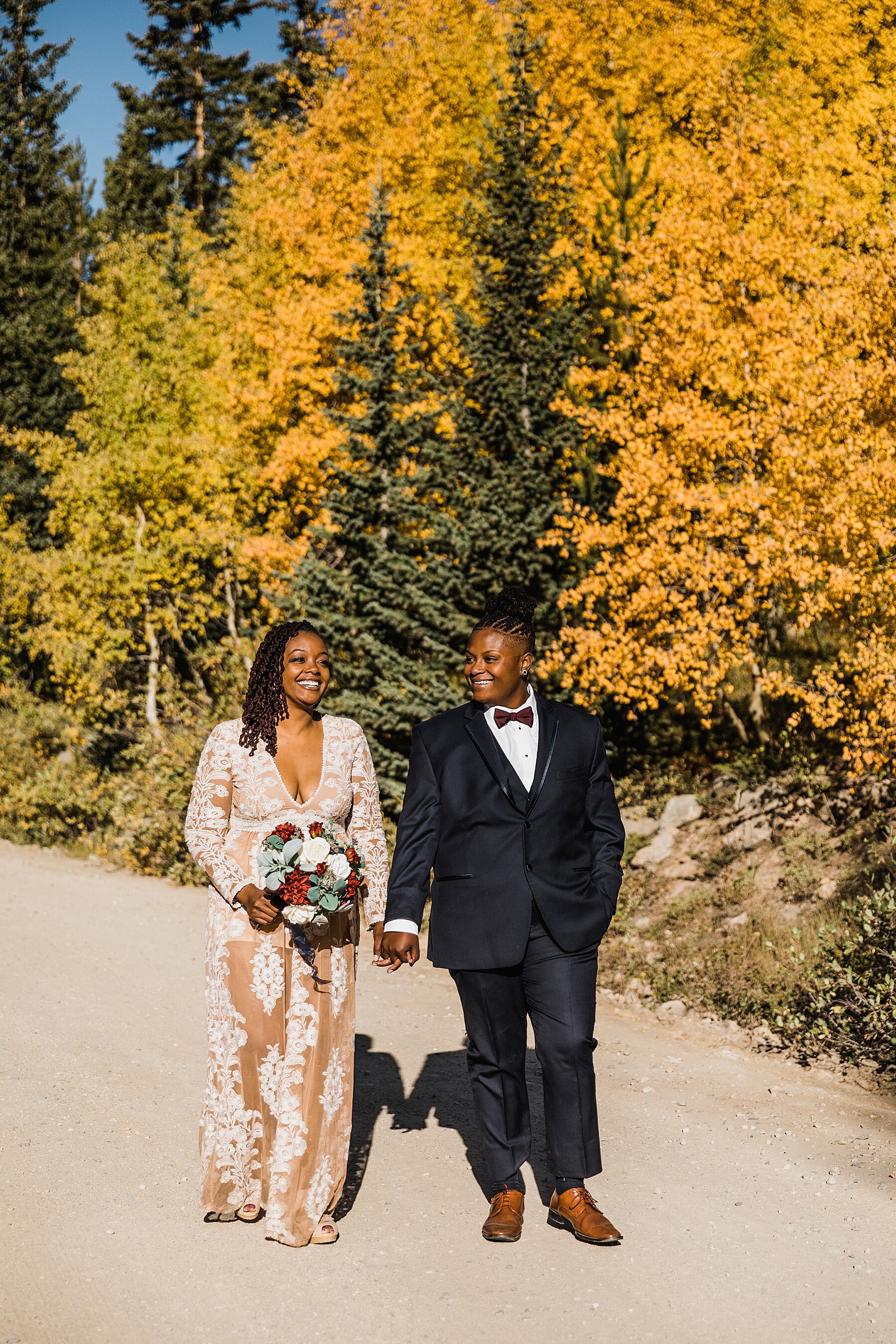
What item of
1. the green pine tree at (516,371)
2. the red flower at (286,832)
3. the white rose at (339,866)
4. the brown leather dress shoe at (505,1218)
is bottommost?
the brown leather dress shoe at (505,1218)

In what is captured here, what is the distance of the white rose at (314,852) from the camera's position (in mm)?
3982

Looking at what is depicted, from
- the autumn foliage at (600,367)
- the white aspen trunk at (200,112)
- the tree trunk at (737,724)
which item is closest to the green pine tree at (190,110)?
the white aspen trunk at (200,112)

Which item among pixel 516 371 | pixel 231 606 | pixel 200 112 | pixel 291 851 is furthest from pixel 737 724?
pixel 200 112

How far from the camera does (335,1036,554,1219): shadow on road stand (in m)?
4.82

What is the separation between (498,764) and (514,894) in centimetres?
46

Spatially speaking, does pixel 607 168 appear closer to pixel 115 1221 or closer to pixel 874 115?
pixel 874 115

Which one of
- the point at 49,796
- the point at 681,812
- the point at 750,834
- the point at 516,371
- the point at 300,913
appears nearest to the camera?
the point at 300,913

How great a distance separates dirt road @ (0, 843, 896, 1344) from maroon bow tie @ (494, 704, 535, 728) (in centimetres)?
185

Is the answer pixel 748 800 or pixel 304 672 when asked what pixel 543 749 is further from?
pixel 748 800

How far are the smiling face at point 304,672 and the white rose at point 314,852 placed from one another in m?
Answer: 0.56

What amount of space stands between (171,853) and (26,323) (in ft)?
65.3

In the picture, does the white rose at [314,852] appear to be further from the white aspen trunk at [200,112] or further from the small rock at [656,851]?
the white aspen trunk at [200,112]

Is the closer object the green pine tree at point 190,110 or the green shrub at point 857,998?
the green shrub at point 857,998

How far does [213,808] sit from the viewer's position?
14.0 ft
